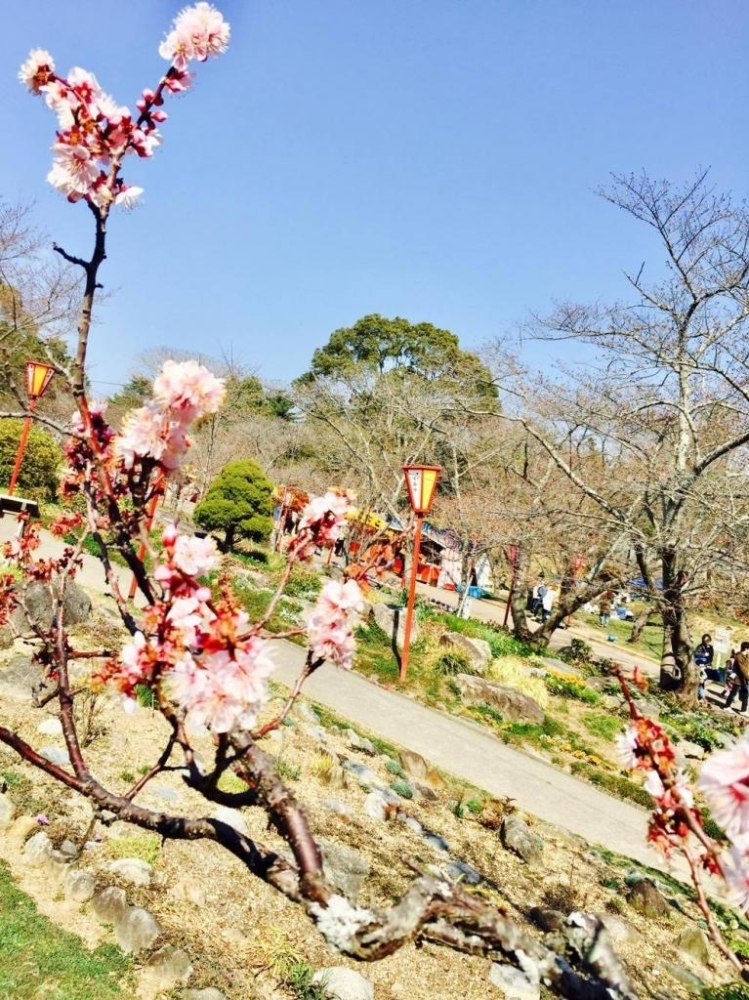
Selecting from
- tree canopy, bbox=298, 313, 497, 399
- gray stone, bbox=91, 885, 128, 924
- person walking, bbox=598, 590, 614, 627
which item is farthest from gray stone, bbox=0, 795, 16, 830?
tree canopy, bbox=298, 313, 497, 399

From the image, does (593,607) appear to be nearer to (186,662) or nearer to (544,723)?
(544,723)

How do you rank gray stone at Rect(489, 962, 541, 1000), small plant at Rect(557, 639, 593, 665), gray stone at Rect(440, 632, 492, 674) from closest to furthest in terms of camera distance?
gray stone at Rect(489, 962, 541, 1000)
gray stone at Rect(440, 632, 492, 674)
small plant at Rect(557, 639, 593, 665)

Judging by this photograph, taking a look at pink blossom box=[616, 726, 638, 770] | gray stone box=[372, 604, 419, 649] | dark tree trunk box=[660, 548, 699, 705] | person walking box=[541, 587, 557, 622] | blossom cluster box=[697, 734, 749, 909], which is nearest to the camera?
blossom cluster box=[697, 734, 749, 909]

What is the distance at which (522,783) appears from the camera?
679 cm

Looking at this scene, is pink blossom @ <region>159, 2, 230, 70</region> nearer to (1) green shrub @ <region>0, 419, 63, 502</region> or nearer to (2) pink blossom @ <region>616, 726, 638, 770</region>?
(2) pink blossom @ <region>616, 726, 638, 770</region>

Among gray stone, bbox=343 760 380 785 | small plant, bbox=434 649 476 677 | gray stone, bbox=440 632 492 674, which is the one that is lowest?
gray stone, bbox=343 760 380 785

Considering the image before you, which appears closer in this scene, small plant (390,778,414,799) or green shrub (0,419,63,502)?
small plant (390,778,414,799)

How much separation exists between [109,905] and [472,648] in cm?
772

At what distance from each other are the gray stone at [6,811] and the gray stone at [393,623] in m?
7.16

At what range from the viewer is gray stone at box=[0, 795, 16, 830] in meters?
3.71

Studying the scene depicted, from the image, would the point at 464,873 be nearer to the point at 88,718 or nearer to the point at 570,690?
the point at 88,718

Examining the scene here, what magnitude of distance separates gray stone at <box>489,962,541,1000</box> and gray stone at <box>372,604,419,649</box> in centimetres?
693

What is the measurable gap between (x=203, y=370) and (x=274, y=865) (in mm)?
1083

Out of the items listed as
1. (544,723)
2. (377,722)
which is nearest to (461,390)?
(544,723)
